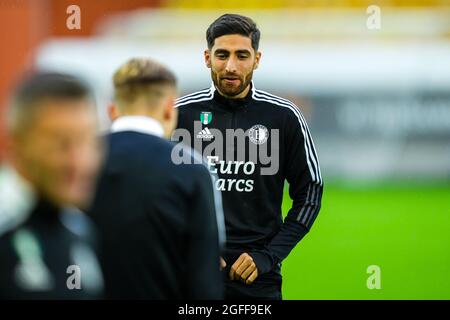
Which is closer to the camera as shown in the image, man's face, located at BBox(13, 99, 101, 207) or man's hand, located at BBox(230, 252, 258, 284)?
man's face, located at BBox(13, 99, 101, 207)

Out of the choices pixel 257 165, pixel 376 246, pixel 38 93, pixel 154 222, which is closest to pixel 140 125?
pixel 154 222

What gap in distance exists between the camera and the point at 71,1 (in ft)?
35.2

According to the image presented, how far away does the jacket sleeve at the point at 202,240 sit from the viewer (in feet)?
8.89

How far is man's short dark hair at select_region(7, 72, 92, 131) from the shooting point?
1901 mm

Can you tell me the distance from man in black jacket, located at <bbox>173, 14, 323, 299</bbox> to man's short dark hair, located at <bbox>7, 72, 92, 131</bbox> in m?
1.96

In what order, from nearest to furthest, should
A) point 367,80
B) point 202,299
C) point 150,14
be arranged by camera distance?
point 202,299 → point 367,80 → point 150,14

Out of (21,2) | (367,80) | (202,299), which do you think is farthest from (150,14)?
(202,299)

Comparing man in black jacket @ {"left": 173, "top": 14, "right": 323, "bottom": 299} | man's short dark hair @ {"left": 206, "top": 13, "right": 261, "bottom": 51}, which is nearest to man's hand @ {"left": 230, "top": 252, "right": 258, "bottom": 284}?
man in black jacket @ {"left": 173, "top": 14, "right": 323, "bottom": 299}

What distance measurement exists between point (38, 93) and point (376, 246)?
24.8ft

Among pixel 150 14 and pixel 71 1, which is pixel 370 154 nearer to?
pixel 150 14

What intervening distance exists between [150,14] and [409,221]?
13.2 feet

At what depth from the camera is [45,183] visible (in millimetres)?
1885

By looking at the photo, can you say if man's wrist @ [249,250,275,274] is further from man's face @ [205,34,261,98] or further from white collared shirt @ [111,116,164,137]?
white collared shirt @ [111,116,164,137]

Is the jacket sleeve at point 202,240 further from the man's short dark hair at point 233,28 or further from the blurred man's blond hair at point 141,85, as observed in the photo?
the man's short dark hair at point 233,28
